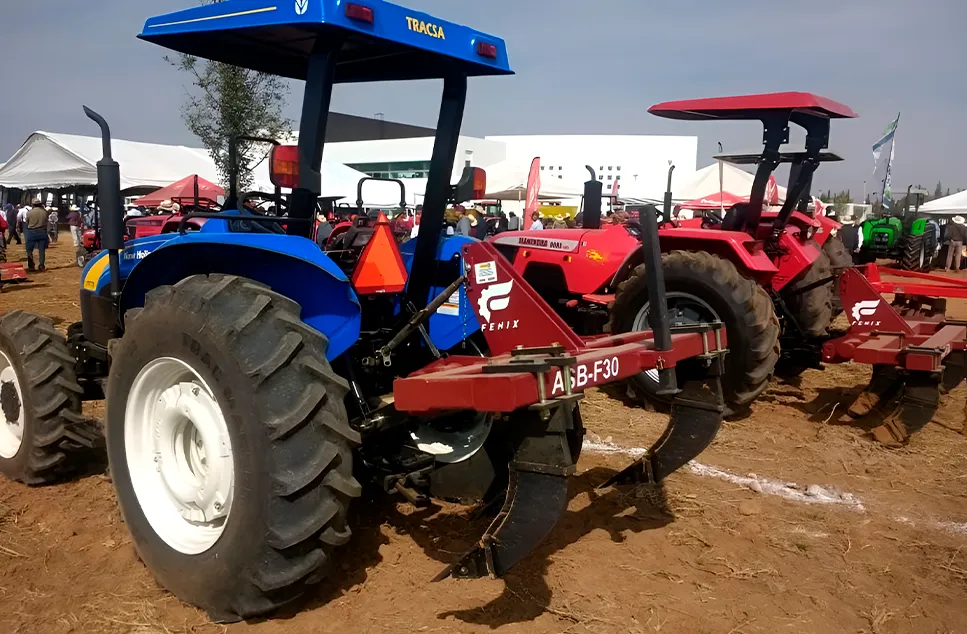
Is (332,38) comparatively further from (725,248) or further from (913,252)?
(913,252)

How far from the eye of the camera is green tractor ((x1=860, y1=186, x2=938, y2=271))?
765 inches

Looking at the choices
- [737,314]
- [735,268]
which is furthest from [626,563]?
[735,268]

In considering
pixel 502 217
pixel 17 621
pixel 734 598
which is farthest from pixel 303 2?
pixel 502 217

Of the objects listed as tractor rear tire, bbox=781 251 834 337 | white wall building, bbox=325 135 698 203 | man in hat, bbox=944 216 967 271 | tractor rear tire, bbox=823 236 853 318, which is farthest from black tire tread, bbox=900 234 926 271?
white wall building, bbox=325 135 698 203

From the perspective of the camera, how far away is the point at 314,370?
8.00 ft

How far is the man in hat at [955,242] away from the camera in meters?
20.2

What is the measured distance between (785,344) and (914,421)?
1.51 m

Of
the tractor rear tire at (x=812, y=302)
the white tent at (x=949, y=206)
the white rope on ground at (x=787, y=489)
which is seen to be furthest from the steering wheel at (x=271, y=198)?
the white tent at (x=949, y=206)

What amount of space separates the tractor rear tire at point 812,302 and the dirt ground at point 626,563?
203cm

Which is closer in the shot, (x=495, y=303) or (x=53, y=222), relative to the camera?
(x=495, y=303)

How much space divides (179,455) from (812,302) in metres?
5.66

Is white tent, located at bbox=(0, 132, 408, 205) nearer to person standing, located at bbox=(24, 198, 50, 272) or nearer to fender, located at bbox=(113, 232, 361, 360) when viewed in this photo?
person standing, located at bbox=(24, 198, 50, 272)

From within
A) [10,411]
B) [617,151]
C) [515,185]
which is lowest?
[10,411]

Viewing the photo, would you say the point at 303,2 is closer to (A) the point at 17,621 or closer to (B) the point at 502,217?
(A) the point at 17,621
